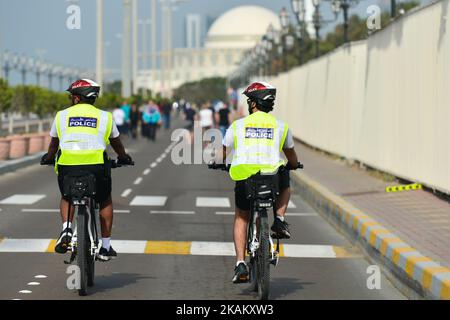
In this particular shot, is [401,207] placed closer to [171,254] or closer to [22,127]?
[171,254]

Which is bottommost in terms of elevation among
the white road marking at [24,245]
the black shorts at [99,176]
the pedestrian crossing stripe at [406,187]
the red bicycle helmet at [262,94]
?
the pedestrian crossing stripe at [406,187]

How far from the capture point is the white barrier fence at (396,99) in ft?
65.0

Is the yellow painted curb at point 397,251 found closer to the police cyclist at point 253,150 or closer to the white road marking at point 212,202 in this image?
the police cyclist at point 253,150

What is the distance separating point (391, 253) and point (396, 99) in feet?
39.1

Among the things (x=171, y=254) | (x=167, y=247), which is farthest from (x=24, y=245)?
(x=171, y=254)

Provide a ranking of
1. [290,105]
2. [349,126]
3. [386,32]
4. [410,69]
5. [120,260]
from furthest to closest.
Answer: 1. [290,105]
2. [349,126]
3. [386,32]
4. [410,69]
5. [120,260]

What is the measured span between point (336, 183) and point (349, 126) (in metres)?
7.38

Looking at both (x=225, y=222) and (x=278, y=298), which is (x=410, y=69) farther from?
(x=278, y=298)

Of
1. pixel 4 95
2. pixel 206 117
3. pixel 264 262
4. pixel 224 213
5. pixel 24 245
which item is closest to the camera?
pixel 264 262

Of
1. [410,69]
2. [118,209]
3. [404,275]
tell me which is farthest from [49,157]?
[410,69]

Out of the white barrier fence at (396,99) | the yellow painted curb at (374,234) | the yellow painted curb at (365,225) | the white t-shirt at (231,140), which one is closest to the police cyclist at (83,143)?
Answer: the white t-shirt at (231,140)

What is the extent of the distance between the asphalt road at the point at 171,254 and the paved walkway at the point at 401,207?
1.97ft

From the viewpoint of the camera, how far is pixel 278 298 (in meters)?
10.9

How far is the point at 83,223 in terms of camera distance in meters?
10.9
